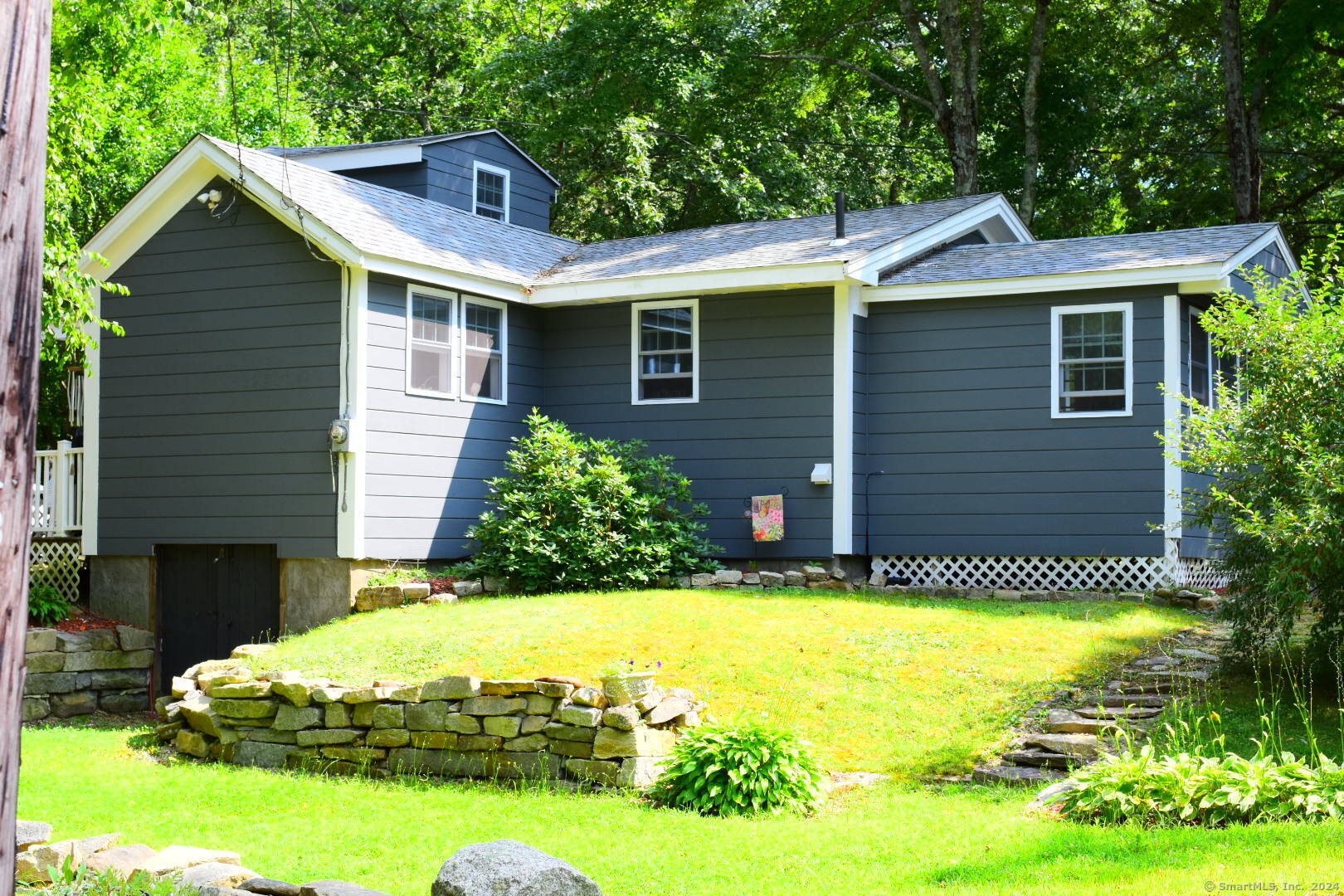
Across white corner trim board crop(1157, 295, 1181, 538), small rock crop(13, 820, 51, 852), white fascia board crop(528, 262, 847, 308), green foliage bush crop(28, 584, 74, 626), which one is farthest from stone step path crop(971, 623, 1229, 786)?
green foliage bush crop(28, 584, 74, 626)

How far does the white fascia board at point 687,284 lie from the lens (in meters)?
13.9

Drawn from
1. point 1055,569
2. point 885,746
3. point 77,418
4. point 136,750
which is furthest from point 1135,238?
point 77,418

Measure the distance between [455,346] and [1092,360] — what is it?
6.84 meters

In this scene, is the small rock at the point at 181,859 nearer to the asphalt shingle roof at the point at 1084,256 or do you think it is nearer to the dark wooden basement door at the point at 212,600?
the dark wooden basement door at the point at 212,600

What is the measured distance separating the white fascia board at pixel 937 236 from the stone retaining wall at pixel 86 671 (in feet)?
28.2

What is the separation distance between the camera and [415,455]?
13.8 meters

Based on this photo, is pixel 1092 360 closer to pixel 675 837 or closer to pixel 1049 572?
pixel 1049 572

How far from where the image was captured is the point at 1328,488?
27.0 feet

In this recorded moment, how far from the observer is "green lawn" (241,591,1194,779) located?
348 inches

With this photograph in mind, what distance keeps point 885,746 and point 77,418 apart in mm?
12377

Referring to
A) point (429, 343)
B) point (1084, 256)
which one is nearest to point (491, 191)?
point (429, 343)

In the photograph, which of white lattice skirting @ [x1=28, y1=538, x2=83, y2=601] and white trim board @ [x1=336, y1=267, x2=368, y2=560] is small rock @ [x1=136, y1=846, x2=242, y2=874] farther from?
white lattice skirting @ [x1=28, y1=538, x2=83, y2=601]

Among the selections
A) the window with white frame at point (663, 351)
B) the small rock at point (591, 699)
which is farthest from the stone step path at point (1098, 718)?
the window with white frame at point (663, 351)

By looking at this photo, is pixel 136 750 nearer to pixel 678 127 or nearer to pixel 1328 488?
pixel 1328 488
